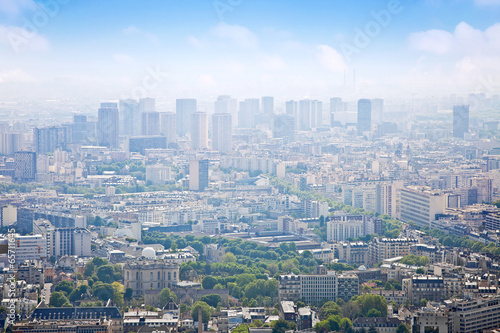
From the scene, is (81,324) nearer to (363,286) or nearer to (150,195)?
(363,286)

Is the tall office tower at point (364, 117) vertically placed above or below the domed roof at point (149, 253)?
above

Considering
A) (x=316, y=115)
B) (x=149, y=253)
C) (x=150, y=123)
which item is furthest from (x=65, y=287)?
(x=316, y=115)

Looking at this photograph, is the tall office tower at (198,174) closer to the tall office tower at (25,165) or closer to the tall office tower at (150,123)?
the tall office tower at (25,165)

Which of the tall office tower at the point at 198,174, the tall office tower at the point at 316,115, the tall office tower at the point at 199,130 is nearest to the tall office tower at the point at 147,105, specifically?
the tall office tower at the point at 199,130

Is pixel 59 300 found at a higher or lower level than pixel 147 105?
lower

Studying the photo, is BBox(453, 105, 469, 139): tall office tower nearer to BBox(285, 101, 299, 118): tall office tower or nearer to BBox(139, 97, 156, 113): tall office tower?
BBox(285, 101, 299, 118): tall office tower

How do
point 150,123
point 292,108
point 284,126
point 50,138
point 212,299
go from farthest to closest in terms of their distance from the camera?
point 292,108 < point 284,126 < point 150,123 < point 50,138 < point 212,299

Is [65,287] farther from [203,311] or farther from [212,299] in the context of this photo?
[203,311]
